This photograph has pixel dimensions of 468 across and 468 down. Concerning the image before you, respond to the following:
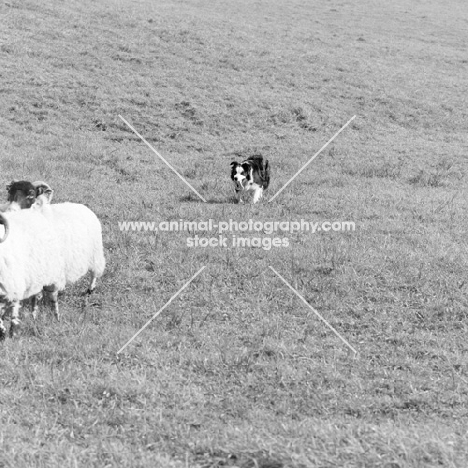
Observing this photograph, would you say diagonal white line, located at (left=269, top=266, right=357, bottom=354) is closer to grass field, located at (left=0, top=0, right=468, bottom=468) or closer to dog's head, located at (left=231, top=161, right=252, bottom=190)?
grass field, located at (left=0, top=0, right=468, bottom=468)

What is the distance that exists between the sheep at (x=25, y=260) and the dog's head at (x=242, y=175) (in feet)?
17.4

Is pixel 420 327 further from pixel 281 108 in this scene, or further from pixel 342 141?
pixel 281 108

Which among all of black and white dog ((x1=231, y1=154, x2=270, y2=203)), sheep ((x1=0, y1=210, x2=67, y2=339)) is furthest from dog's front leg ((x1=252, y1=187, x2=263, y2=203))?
sheep ((x1=0, y1=210, x2=67, y2=339))

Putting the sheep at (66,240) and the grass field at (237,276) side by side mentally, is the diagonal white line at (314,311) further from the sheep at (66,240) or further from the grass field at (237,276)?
the sheep at (66,240)

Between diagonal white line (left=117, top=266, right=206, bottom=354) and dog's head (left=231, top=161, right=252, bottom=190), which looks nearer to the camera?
Result: diagonal white line (left=117, top=266, right=206, bottom=354)

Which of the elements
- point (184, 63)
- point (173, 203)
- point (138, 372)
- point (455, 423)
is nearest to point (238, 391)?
point (138, 372)

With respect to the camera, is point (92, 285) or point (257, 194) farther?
point (257, 194)

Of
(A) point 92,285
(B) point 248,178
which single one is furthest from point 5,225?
(B) point 248,178

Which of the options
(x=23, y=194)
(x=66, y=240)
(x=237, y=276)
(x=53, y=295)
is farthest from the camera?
(x=237, y=276)

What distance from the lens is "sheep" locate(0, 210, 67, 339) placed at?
6.73 metres

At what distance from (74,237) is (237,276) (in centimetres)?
210

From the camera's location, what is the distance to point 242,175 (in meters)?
12.6

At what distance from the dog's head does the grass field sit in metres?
0.56

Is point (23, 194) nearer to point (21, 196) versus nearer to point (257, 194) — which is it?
point (21, 196)
